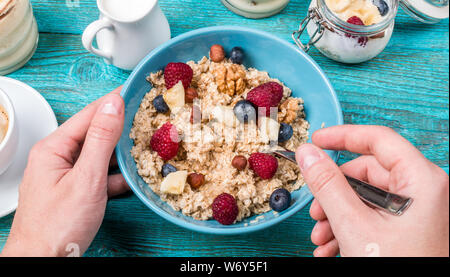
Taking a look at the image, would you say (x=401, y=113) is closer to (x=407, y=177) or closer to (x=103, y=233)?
(x=407, y=177)

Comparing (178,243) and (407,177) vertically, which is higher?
(407,177)

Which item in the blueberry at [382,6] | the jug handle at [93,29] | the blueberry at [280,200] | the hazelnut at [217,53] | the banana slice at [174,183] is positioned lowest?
the blueberry at [280,200]

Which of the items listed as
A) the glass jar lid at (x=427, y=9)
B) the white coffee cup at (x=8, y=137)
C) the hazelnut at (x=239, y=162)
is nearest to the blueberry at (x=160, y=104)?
the hazelnut at (x=239, y=162)

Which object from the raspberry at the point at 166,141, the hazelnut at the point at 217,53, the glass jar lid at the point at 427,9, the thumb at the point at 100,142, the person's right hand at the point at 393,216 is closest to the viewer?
the person's right hand at the point at 393,216

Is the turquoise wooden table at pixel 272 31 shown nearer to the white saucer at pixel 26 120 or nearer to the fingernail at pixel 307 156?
the white saucer at pixel 26 120

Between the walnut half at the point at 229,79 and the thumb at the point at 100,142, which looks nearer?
the thumb at the point at 100,142

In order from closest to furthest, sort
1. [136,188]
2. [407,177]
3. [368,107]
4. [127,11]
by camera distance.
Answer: [407,177] → [136,188] → [127,11] → [368,107]
